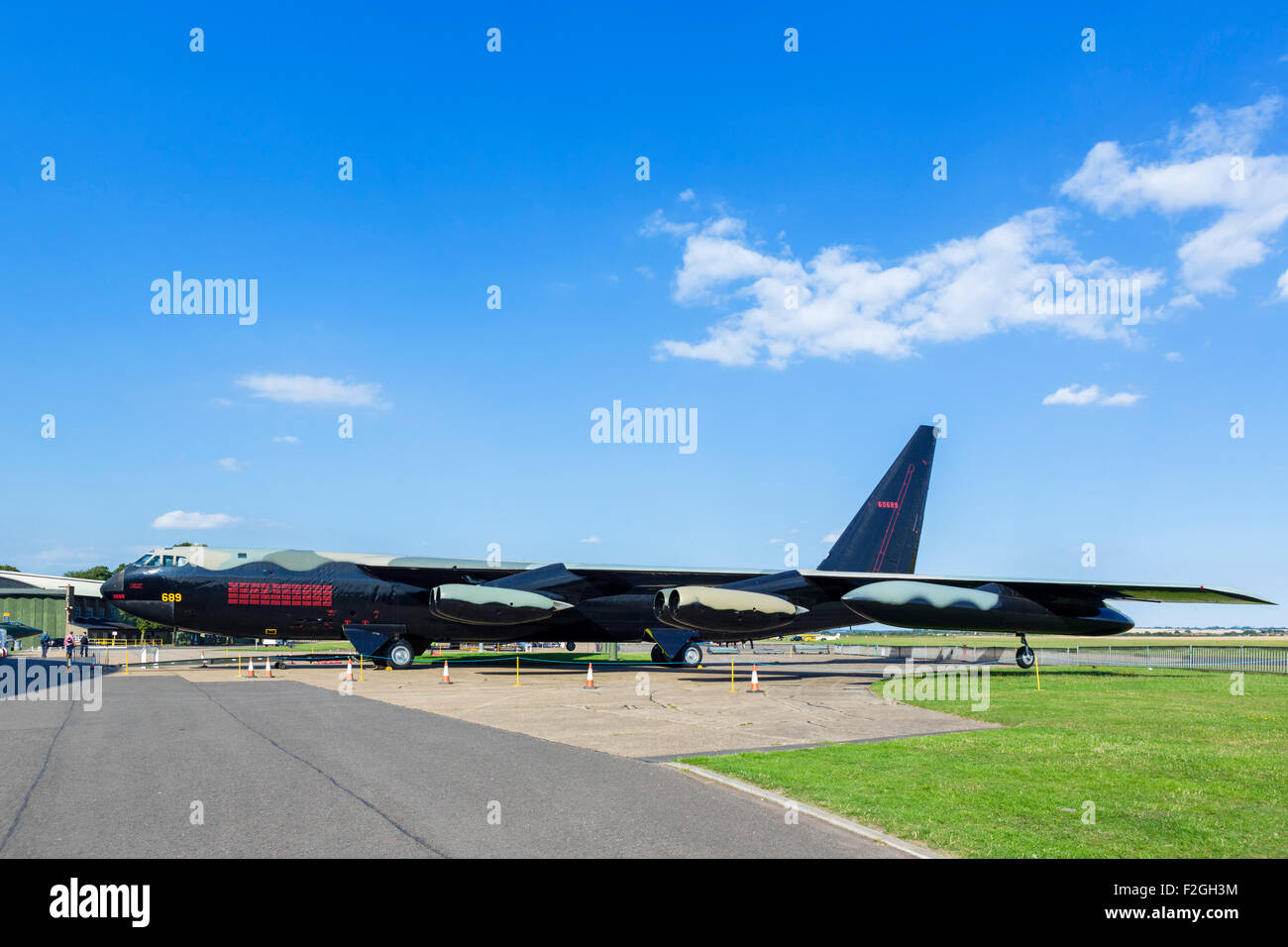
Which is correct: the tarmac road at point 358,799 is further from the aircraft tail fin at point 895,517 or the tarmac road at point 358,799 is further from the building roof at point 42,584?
the building roof at point 42,584

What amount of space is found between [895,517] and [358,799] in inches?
1074

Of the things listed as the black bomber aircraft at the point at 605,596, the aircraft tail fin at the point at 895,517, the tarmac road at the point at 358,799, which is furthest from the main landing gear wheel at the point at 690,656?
the tarmac road at the point at 358,799

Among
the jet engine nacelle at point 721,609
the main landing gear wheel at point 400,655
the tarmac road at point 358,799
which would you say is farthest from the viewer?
the main landing gear wheel at point 400,655

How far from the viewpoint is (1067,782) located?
31.7 ft

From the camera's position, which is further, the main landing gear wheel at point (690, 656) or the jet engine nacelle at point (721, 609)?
the main landing gear wheel at point (690, 656)

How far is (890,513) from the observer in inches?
1287

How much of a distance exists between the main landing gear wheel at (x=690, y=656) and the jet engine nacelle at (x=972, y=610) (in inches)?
358

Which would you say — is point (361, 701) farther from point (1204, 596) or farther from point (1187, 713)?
point (1204, 596)

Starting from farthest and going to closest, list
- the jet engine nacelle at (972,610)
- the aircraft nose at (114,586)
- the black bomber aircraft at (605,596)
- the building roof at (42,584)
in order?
Result: the building roof at (42,584) → the aircraft nose at (114,586) → the black bomber aircraft at (605,596) → the jet engine nacelle at (972,610)

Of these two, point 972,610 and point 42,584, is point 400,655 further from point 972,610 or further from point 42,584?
point 42,584

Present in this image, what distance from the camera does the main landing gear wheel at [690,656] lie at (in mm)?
34531

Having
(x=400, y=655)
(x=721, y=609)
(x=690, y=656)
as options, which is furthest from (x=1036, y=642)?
(x=400, y=655)

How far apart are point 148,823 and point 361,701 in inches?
461
